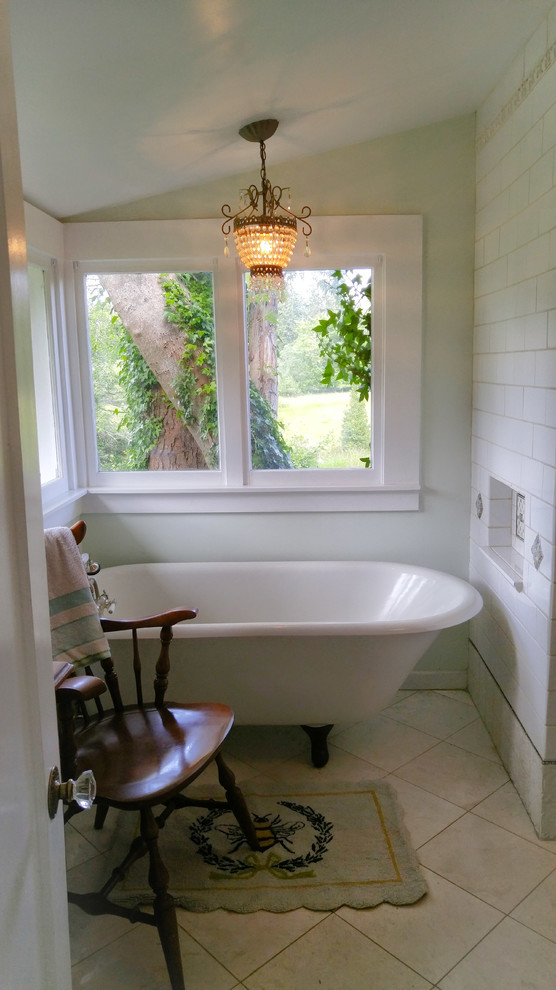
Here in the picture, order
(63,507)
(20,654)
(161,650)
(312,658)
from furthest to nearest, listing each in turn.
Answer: (63,507)
(312,658)
(161,650)
(20,654)

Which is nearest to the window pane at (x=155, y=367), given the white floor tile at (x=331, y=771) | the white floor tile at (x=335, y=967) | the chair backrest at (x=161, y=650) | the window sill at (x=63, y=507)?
the window sill at (x=63, y=507)

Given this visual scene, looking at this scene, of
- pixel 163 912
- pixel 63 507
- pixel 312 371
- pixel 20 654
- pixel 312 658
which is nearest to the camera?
pixel 20 654

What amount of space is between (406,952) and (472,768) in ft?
3.13

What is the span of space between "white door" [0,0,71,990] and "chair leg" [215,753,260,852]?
125 cm

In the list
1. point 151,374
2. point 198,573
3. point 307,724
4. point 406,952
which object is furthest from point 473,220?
point 406,952

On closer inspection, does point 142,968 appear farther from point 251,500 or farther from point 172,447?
point 172,447

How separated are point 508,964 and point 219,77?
255 centimetres

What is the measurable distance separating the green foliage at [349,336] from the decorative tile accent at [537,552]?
1248 millimetres

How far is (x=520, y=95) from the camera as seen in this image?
2.60 meters

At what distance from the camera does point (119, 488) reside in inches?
139

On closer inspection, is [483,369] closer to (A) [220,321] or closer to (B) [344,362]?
(B) [344,362]

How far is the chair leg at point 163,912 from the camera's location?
1840 mm

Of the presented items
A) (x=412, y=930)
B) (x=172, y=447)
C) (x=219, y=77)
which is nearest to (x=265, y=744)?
(x=412, y=930)

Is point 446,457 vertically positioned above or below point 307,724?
above
